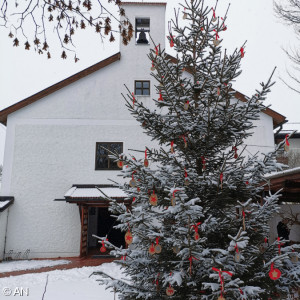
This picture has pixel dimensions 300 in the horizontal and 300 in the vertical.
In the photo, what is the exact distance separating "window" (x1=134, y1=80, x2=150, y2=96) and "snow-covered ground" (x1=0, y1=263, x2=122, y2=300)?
7754 mm

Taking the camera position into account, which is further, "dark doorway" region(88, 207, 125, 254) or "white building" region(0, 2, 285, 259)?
"dark doorway" region(88, 207, 125, 254)

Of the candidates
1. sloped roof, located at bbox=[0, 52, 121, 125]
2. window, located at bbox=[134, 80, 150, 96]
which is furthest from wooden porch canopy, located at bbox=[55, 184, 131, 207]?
window, located at bbox=[134, 80, 150, 96]

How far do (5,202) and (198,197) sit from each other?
1044 centimetres

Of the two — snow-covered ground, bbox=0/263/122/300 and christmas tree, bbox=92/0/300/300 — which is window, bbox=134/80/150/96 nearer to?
snow-covered ground, bbox=0/263/122/300

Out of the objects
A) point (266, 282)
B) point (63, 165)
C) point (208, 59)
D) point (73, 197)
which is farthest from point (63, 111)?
point (266, 282)

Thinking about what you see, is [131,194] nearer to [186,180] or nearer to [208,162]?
[186,180]

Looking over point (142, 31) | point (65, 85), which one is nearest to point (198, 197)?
point (65, 85)

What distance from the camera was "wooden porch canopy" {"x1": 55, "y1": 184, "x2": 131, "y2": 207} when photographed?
10.6 m

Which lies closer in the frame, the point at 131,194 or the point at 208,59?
the point at 131,194

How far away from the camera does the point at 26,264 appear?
1048 cm

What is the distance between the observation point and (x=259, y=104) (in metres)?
3.80

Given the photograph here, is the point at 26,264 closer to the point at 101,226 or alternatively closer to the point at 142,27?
the point at 101,226

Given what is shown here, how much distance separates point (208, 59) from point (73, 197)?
8000 mm

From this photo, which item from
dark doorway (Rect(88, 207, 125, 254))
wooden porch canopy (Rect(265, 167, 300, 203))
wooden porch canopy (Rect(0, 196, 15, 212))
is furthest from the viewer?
dark doorway (Rect(88, 207, 125, 254))
